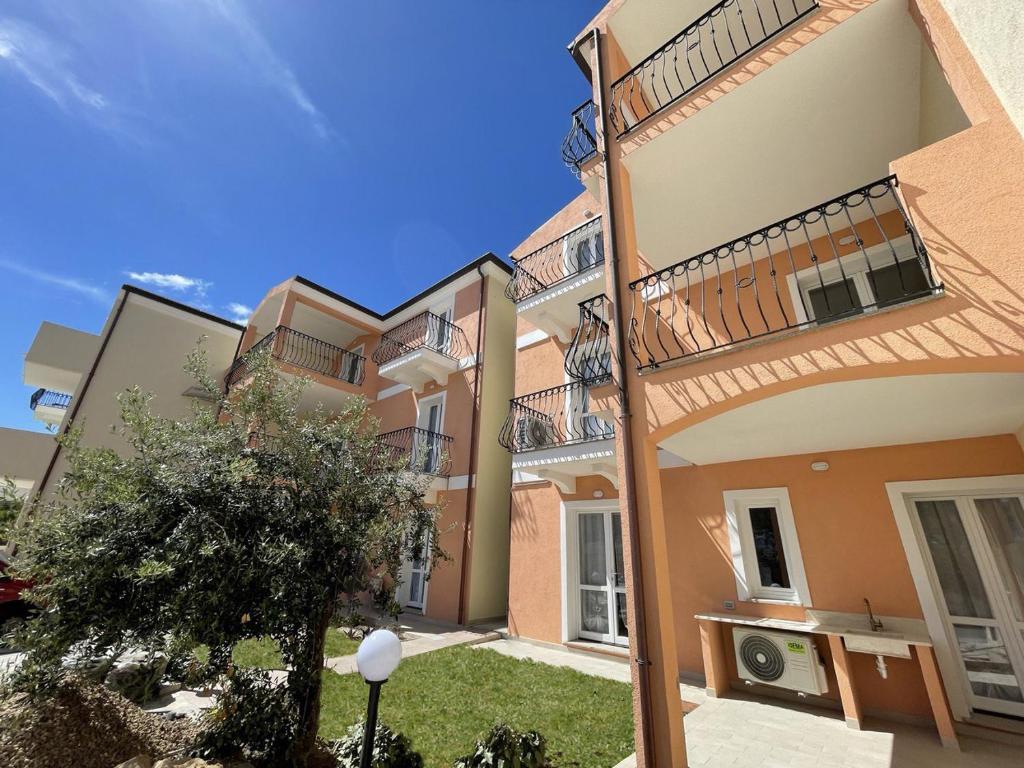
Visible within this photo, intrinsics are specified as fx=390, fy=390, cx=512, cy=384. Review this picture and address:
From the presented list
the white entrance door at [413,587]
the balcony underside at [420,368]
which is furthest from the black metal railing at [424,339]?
the white entrance door at [413,587]

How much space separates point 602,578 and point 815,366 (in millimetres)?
5889

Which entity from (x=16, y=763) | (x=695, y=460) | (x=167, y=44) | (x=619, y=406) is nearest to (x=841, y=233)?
(x=695, y=460)

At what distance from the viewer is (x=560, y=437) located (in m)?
8.26

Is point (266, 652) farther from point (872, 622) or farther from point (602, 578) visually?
point (872, 622)

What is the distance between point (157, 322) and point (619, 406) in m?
17.4

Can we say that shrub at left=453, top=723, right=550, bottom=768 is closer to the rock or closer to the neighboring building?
the rock

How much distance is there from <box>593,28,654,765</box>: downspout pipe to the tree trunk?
264 centimetres

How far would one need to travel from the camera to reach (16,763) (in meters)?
2.54

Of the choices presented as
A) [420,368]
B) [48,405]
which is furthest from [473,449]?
[48,405]

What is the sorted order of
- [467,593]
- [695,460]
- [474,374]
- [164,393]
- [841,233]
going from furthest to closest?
[164,393] → [474,374] → [467,593] → [695,460] → [841,233]

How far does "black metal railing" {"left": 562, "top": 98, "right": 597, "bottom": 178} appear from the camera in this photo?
6.10m

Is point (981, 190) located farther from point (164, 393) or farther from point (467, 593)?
point (164, 393)

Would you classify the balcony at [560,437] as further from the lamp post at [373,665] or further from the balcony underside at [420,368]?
the lamp post at [373,665]

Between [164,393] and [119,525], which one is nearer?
[119,525]
